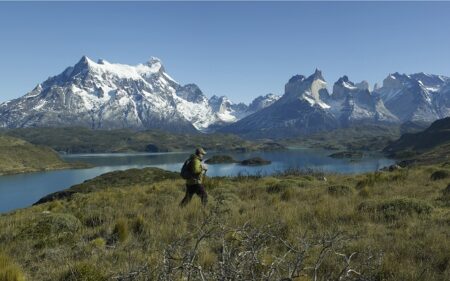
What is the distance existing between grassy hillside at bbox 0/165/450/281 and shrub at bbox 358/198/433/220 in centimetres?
3

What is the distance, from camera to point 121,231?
10109mm

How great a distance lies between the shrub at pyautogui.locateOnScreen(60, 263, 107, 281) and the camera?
265 inches

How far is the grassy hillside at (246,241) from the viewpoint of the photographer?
562 cm

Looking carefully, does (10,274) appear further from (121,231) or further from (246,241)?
(246,241)

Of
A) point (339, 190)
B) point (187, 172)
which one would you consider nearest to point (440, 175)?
point (339, 190)

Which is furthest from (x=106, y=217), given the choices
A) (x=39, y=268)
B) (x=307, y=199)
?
(x=307, y=199)

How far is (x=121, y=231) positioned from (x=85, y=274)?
330 cm

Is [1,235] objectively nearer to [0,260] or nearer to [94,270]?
[0,260]

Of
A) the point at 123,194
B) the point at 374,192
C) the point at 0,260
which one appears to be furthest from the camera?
the point at 123,194

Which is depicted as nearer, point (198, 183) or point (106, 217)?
point (106, 217)

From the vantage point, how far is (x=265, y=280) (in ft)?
15.1

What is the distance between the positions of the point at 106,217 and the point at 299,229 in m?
6.12

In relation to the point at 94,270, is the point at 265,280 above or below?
above

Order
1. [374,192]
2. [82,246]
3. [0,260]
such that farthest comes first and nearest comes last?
[374,192] < [82,246] < [0,260]
